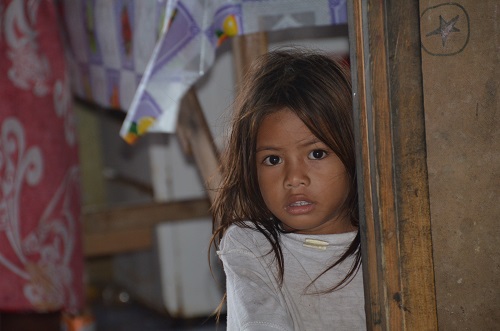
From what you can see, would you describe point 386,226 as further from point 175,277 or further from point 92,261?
point 92,261

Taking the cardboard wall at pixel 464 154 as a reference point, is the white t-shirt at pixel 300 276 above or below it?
below

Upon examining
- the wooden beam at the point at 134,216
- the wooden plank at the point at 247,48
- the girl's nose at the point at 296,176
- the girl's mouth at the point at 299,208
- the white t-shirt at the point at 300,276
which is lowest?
the wooden beam at the point at 134,216

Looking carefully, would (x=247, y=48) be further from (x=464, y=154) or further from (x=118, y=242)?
(x=118, y=242)

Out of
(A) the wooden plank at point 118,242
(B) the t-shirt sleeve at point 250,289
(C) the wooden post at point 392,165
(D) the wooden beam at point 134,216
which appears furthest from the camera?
(A) the wooden plank at point 118,242

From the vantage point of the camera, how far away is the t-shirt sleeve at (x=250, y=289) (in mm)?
1312

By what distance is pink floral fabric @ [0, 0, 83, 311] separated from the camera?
7.82ft

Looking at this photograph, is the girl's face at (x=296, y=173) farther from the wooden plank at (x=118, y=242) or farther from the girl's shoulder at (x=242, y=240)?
the wooden plank at (x=118, y=242)

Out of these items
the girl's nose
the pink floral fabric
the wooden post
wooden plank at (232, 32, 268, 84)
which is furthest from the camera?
the pink floral fabric

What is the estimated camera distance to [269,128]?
57.4 inches

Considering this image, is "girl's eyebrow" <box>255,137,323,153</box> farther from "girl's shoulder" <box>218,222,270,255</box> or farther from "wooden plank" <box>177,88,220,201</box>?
"wooden plank" <box>177,88,220,201</box>

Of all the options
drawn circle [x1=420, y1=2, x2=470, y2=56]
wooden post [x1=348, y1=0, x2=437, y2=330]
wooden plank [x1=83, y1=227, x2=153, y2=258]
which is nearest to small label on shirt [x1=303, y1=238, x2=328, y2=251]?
wooden post [x1=348, y1=0, x2=437, y2=330]

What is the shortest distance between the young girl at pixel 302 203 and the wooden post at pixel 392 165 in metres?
0.22

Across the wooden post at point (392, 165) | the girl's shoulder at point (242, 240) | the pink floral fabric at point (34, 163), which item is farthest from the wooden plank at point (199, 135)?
the wooden post at point (392, 165)

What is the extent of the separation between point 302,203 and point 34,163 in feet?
4.00
